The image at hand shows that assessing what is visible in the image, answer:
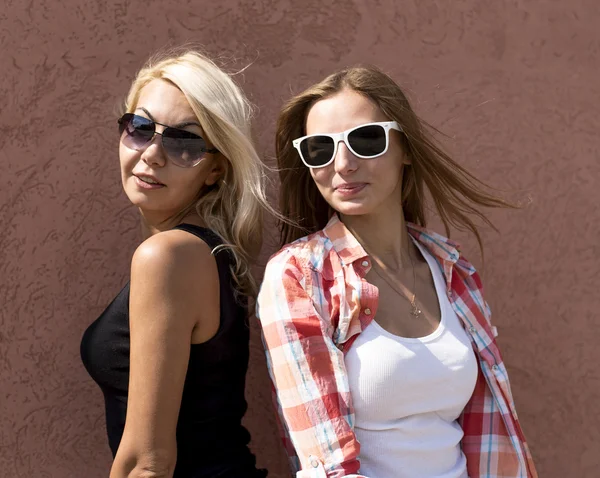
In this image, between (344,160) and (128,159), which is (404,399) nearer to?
(344,160)

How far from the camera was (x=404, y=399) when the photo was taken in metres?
2.37

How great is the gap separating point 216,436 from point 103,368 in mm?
368

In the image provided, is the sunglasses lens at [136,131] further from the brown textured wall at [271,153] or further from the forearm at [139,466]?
the forearm at [139,466]

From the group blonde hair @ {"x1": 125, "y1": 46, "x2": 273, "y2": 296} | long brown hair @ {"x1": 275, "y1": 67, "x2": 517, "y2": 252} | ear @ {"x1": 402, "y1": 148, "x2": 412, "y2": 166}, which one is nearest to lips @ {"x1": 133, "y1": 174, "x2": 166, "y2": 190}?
blonde hair @ {"x1": 125, "y1": 46, "x2": 273, "y2": 296}

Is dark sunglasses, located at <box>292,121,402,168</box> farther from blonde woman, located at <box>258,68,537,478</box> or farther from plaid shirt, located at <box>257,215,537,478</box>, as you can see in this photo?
plaid shirt, located at <box>257,215,537,478</box>

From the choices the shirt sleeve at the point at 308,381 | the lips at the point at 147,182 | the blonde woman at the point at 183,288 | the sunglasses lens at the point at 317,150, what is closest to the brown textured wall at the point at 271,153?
the blonde woman at the point at 183,288

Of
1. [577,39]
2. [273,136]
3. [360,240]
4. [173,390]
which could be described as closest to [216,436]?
[173,390]

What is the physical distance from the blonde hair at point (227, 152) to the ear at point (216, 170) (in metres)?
0.02

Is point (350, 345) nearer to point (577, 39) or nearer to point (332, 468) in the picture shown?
point (332, 468)

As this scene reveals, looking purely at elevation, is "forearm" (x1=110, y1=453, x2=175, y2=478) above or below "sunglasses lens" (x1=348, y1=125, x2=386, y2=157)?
below

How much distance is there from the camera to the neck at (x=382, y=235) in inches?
104

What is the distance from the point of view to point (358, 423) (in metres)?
2.35

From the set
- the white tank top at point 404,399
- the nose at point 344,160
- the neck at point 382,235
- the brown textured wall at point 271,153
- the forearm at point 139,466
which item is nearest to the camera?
the forearm at point 139,466

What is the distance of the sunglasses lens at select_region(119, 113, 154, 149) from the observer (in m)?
2.55
